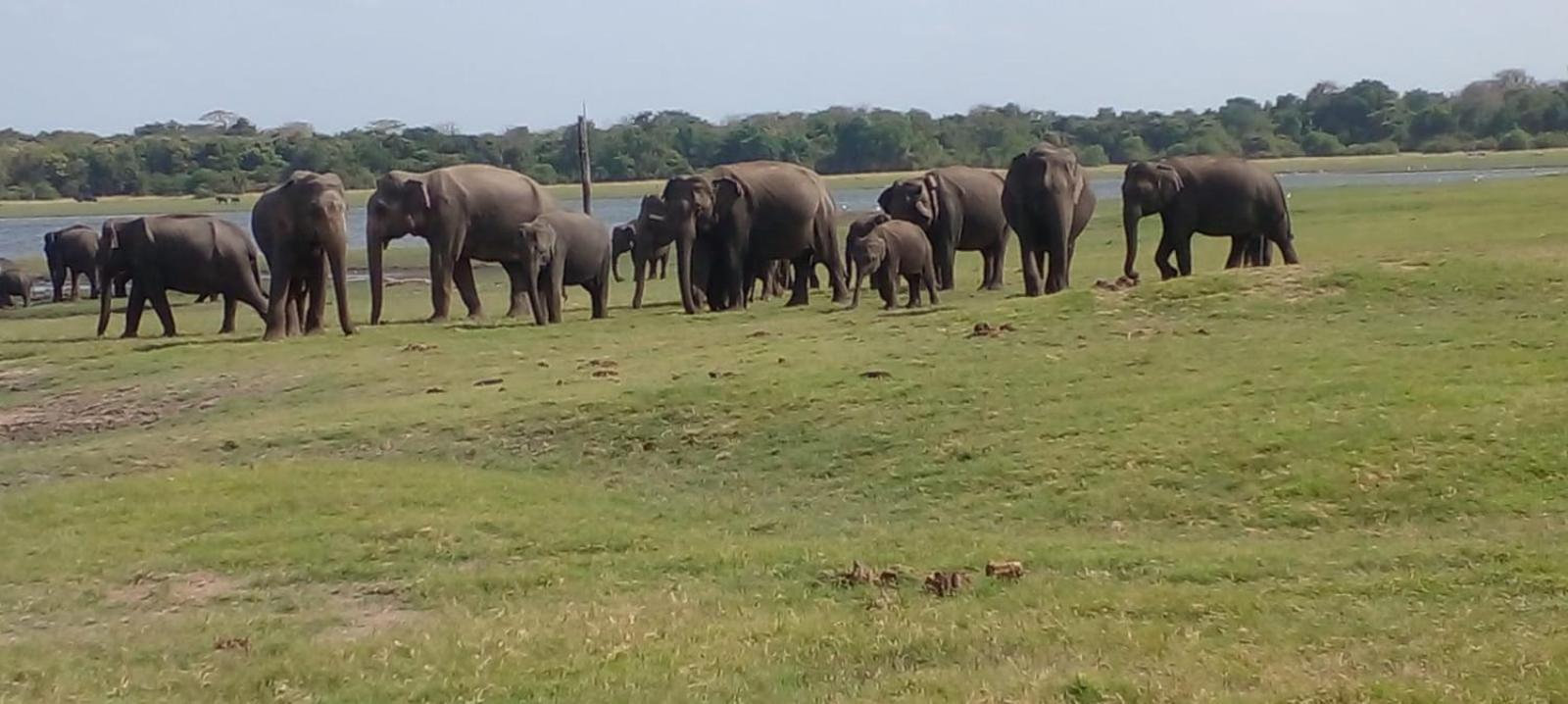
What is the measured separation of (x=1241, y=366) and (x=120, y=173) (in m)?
107

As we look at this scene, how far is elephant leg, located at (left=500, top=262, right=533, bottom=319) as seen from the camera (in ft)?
91.9

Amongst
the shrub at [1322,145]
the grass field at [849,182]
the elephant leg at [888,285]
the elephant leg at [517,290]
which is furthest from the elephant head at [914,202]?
the shrub at [1322,145]

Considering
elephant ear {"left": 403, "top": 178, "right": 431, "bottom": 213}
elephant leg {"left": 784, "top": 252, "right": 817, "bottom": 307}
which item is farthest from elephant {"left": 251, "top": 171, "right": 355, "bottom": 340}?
elephant leg {"left": 784, "top": 252, "right": 817, "bottom": 307}

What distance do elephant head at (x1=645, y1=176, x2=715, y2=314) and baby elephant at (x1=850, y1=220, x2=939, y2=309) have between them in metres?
2.32

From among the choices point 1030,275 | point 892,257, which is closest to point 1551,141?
point 1030,275

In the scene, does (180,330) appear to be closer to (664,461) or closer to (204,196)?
(664,461)

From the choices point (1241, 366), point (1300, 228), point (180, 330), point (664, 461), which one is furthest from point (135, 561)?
point (1300, 228)

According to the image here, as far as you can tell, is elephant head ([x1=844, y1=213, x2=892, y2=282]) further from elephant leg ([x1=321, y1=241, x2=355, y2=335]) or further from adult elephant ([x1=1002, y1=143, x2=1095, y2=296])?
elephant leg ([x1=321, y1=241, x2=355, y2=335])

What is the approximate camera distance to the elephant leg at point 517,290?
28016mm

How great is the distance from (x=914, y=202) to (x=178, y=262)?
10.7 m

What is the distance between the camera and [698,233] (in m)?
27.2

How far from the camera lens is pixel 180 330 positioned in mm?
29000

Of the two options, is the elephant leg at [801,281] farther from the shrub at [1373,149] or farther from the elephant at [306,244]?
the shrub at [1373,149]

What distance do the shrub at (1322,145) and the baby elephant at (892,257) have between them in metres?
93.4
